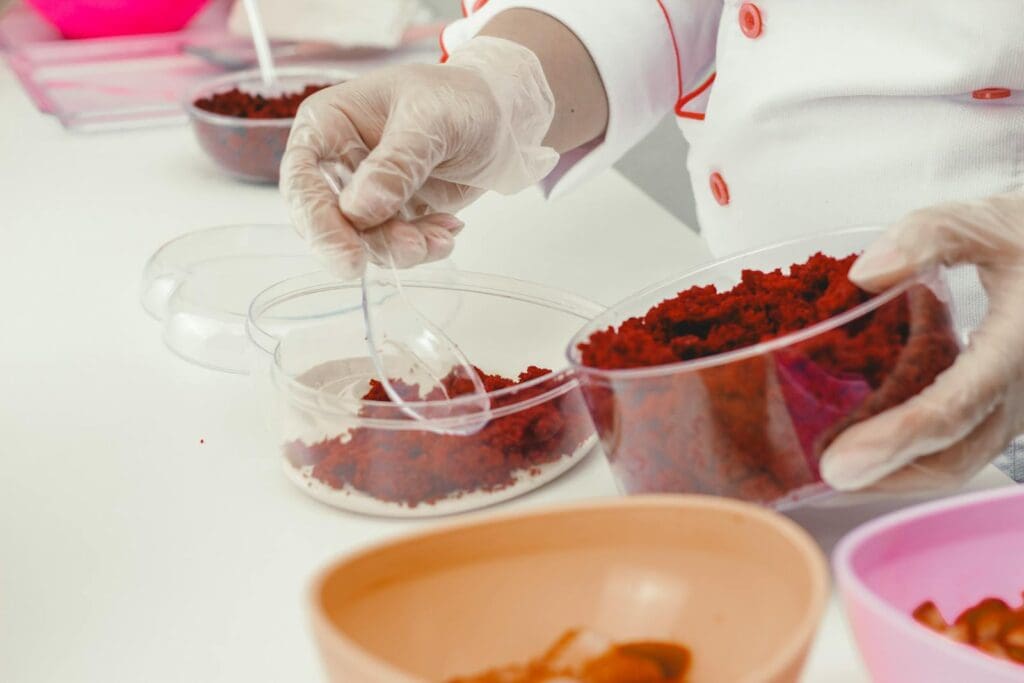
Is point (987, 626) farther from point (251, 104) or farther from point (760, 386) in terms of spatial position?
point (251, 104)

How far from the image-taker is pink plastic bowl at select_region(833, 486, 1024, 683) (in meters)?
0.43

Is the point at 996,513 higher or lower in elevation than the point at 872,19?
lower

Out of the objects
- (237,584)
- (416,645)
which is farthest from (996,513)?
(237,584)

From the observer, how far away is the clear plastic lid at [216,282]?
931mm

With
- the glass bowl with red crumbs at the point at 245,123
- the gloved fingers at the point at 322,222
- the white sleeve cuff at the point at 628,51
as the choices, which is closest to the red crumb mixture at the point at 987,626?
the gloved fingers at the point at 322,222

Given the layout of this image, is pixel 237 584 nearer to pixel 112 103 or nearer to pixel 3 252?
pixel 3 252

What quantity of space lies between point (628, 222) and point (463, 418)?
573mm

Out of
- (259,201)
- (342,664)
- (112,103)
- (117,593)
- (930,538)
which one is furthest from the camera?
(112,103)

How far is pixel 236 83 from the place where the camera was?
1.47m

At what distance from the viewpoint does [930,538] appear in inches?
20.1

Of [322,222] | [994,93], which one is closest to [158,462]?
[322,222]

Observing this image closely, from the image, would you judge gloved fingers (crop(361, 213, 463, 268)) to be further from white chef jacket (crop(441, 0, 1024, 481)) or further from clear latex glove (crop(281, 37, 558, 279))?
white chef jacket (crop(441, 0, 1024, 481))

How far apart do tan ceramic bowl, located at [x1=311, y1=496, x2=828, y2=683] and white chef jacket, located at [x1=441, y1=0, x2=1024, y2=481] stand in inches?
16.2

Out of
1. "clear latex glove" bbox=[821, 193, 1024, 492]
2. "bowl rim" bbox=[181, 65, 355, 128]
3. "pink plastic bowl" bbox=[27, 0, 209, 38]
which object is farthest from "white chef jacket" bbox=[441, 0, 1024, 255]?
"pink plastic bowl" bbox=[27, 0, 209, 38]
